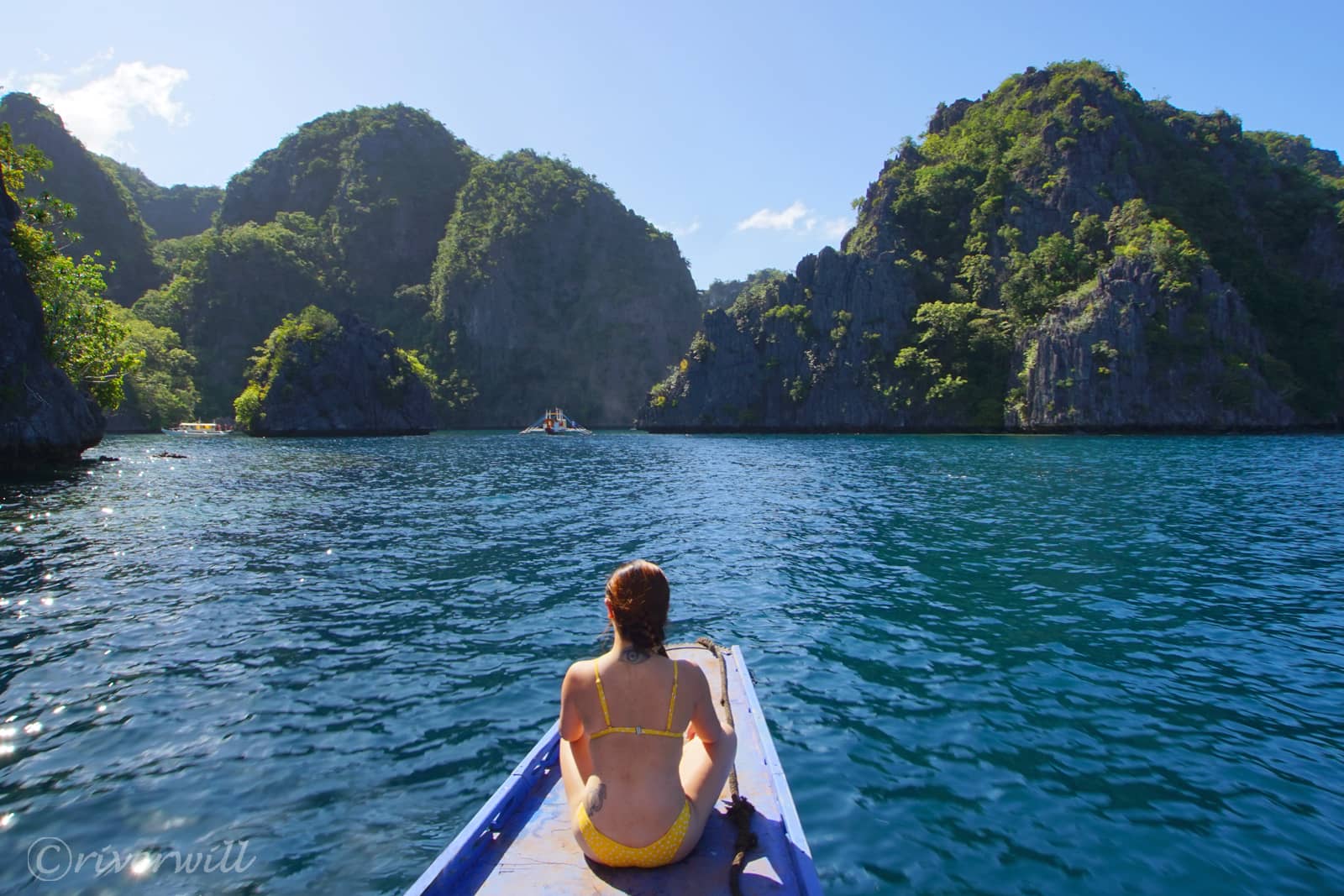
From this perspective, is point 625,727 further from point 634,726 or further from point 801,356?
point 801,356

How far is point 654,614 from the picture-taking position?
15.4 ft

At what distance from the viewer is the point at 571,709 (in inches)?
189

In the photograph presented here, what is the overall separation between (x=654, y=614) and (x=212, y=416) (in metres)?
188

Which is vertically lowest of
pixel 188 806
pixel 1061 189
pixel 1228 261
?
pixel 188 806

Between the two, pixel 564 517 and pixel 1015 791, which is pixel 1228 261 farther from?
pixel 1015 791

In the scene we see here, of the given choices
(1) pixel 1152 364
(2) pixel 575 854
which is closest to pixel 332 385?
(1) pixel 1152 364

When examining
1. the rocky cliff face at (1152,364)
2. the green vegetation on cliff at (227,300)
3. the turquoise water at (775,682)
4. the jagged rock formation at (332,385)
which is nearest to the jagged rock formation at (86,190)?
the green vegetation on cliff at (227,300)

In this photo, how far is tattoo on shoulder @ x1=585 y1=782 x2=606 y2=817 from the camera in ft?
15.6

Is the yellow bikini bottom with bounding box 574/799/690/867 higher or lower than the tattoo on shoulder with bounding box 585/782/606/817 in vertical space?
lower

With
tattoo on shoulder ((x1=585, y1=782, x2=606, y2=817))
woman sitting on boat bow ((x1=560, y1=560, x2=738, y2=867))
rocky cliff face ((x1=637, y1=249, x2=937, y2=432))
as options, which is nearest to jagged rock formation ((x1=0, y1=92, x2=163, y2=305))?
rocky cliff face ((x1=637, y1=249, x2=937, y2=432))

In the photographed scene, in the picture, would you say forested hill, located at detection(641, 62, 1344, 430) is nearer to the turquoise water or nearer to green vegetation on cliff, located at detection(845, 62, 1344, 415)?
green vegetation on cliff, located at detection(845, 62, 1344, 415)

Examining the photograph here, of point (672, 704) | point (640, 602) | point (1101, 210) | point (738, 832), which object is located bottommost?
point (738, 832)

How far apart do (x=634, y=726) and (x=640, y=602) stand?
32.4 inches

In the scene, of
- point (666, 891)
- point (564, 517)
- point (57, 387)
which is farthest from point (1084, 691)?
point (57, 387)
